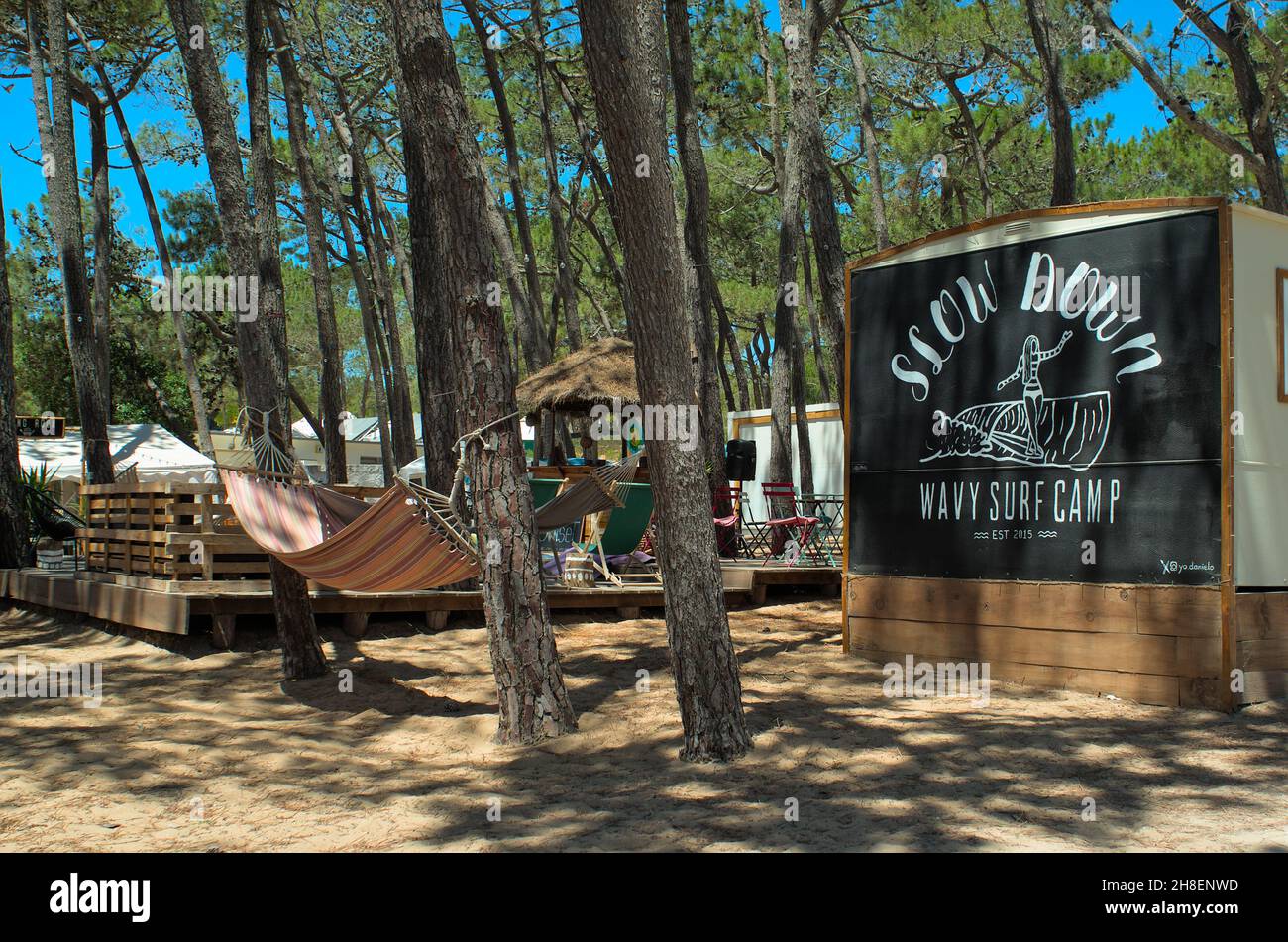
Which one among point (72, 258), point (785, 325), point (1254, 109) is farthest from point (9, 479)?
point (1254, 109)

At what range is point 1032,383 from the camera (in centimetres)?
570

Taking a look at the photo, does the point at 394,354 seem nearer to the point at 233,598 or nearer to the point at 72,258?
the point at 72,258

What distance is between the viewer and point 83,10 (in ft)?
46.2

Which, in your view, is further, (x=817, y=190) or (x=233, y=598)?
(x=817, y=190)

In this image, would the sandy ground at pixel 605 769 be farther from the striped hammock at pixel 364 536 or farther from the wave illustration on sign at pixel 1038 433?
the wave illustration on sign at pixel 1038 433

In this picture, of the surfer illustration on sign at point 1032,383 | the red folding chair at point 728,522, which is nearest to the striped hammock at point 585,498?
the surfer illustration on sign at point 1032,383

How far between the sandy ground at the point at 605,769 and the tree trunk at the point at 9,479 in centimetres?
366

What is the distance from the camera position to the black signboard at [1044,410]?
511 centimetres

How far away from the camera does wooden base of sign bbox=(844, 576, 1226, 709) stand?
5020mm

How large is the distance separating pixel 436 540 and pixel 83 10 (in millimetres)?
12783

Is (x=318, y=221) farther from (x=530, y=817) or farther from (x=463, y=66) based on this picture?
(x=530, y=817)

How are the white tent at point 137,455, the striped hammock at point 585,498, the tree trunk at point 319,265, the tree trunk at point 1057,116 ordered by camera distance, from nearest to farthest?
the striped hammock at point 585,498 < the tree trunk at point 1057,116 < the tree trunk at point 319,265 < the white tent at point 137,455

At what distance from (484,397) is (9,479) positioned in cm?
628
